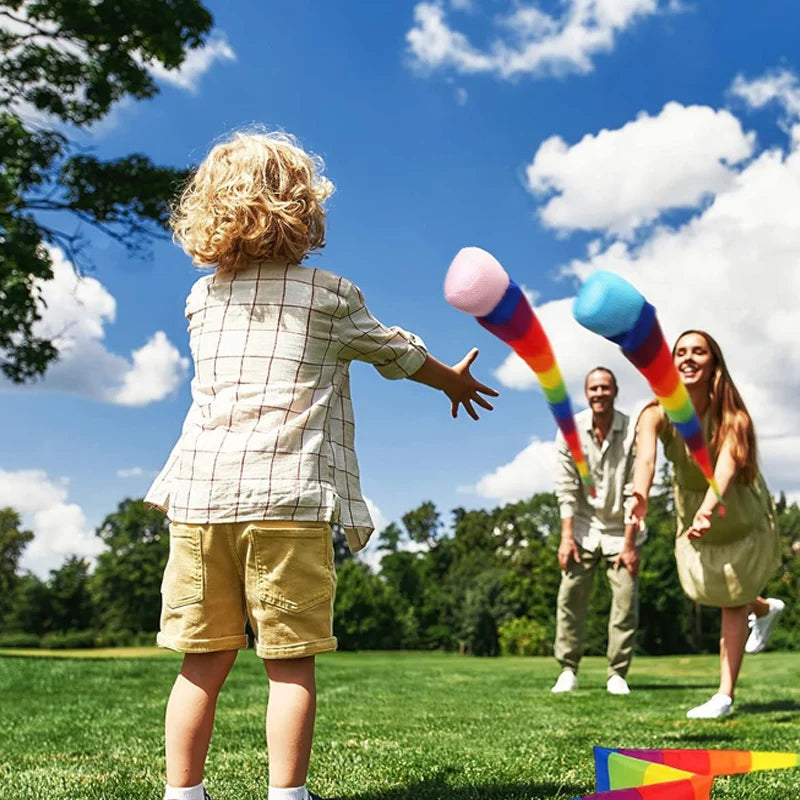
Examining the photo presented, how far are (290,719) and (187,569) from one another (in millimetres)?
485

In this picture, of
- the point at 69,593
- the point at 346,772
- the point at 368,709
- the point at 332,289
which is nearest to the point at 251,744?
the point at 346,772

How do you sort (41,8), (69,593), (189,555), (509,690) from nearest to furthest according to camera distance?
(189,555), (509,690), (41,8), (69,593)

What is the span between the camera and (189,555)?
2.46 m

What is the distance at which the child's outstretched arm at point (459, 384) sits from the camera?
2.85 m

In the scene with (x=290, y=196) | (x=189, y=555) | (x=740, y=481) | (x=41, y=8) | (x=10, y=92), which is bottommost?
(x=189, y=555)

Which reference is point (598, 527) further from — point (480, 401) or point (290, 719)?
point (290, 719)

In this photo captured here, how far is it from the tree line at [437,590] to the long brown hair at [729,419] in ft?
103

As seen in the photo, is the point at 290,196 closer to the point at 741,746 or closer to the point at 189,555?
the point at 189,555

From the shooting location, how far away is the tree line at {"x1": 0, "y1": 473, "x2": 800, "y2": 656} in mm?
38781

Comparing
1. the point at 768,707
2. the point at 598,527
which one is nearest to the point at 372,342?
the point at 768,707

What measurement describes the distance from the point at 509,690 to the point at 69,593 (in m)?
58.8

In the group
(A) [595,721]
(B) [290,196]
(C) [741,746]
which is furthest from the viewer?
(A) [595,721]

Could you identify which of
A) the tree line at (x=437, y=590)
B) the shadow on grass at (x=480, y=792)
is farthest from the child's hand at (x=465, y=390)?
the tree line at (x=437, y=590)

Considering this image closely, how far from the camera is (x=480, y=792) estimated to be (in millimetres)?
2803
